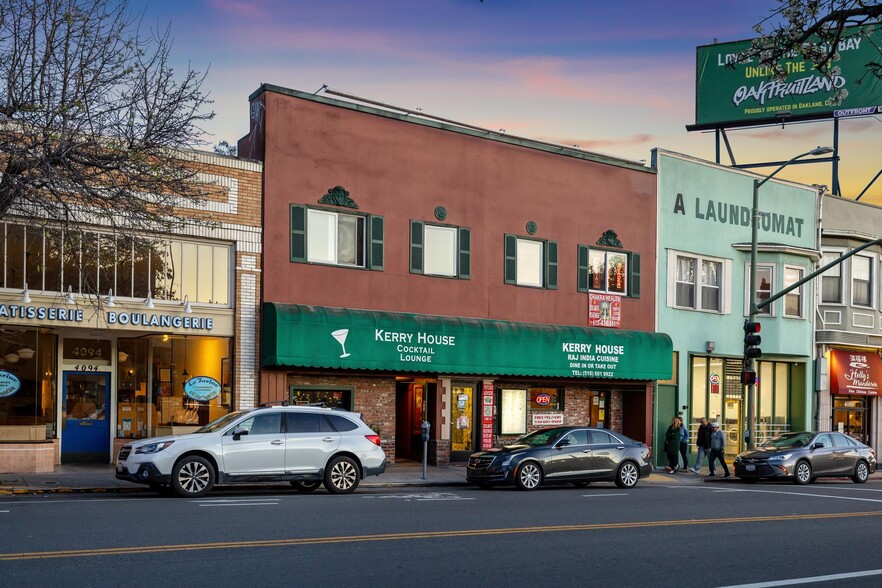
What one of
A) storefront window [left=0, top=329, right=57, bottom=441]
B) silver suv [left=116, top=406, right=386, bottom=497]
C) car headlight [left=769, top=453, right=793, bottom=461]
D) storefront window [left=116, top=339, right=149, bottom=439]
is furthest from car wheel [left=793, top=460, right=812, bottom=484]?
storefront window [left=0, top=329, right=57, bottom=441]

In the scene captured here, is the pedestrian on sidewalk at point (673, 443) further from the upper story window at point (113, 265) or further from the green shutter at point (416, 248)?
the upper story window at point (113, 265)

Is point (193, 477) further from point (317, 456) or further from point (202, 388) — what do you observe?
point (202, 388)

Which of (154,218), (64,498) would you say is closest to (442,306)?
(154,218)

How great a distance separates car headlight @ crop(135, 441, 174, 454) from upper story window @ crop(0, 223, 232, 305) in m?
3.54

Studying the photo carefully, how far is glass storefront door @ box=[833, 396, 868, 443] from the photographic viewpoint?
122 feet

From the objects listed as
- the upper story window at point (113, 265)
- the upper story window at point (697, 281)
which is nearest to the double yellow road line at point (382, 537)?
the upper story window at point (113, 265)

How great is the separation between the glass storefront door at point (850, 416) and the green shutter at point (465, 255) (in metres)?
16.0

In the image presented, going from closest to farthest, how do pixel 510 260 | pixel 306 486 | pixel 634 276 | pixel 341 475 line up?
pixel 341 475 → pixel 306 486 → pixel 510 260 → pixel 634 276

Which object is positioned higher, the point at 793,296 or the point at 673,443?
the point at 793,296

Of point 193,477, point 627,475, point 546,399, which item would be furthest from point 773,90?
point 193,477

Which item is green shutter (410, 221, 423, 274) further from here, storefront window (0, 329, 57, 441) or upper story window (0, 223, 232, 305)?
storefront window (0, 329, 57, 441)

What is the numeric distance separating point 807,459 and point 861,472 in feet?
7.49

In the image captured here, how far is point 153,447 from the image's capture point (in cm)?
1792

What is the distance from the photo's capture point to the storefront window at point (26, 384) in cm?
2164
